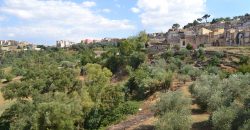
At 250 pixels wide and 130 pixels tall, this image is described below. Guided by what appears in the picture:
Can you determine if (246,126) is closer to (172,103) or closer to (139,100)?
(172,103)

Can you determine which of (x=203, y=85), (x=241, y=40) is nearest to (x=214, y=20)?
(x=241, y=40)

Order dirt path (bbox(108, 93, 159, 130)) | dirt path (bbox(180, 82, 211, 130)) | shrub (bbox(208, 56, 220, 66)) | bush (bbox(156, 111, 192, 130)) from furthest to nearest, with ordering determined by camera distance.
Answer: shrub (bbox(208, 56, 220, 66)) → dirt path (bbox(108, 93, 159, 130)) → dirt path (bbox(180, 82, 211, 130)) → bush (bbox(156, 111, 192, 130))

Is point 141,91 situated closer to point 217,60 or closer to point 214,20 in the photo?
point 217,60

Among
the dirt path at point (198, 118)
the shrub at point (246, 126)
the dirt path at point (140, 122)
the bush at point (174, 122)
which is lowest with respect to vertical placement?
the dirt path at point (140, 122)

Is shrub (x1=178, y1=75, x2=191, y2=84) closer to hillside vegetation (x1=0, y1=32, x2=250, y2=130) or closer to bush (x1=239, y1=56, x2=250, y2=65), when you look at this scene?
hillside vegetation (x1=0, y1=32, x2=250, y2=130)

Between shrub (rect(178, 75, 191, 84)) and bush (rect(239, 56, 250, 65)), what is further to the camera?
bush (rect(239, 56, 250, 65))

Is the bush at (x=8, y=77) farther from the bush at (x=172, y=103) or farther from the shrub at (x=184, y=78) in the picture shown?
the bush at (x=172, y=103)

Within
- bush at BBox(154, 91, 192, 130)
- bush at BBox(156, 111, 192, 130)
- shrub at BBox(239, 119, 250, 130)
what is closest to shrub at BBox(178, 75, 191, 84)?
bush at BBox(154, 91, 192, 130)

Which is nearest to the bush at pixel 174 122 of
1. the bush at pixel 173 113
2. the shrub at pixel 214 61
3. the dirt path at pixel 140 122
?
the bush at pixel 173 113

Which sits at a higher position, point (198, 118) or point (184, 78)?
point (184, 78)

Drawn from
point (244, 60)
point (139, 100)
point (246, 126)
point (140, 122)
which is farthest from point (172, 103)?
point (244, 60)

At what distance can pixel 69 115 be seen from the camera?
3453 centimetres

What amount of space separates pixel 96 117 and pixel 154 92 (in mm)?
9654

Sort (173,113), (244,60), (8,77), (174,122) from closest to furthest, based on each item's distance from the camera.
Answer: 1. (174,122)
2. (173,113)
3. (244,60)
4. (8,77)
